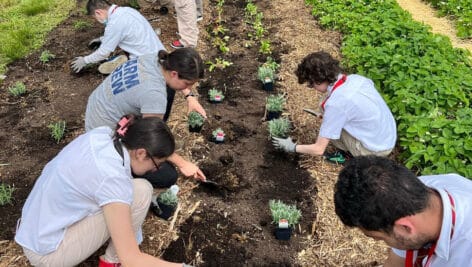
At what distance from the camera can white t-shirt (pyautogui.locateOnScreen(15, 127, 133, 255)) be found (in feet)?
7.48

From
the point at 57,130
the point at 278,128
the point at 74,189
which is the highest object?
the point at 74,189

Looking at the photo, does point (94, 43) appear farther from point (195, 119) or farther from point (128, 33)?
point (195, 119)

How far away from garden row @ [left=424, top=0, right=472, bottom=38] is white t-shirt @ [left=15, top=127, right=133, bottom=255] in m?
6.07

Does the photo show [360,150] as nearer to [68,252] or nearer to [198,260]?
[198,260]

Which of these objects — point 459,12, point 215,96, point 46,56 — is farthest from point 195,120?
point 459,12

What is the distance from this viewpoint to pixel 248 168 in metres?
3.98

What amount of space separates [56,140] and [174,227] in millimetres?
1708

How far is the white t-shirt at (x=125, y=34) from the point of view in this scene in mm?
4453

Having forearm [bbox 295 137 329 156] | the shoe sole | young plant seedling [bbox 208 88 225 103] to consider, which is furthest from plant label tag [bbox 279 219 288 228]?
the shoe sole

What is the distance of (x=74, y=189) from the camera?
2.34m

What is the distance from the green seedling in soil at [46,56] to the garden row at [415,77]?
3755 millimetres

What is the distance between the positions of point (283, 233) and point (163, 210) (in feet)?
3.10

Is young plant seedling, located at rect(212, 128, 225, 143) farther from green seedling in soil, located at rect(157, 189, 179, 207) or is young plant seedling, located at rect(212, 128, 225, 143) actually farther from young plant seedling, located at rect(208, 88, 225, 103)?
green seedling in soil, located at rect(157, 189, 179, 207)

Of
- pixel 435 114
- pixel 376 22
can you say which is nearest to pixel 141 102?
pixel 435 114
